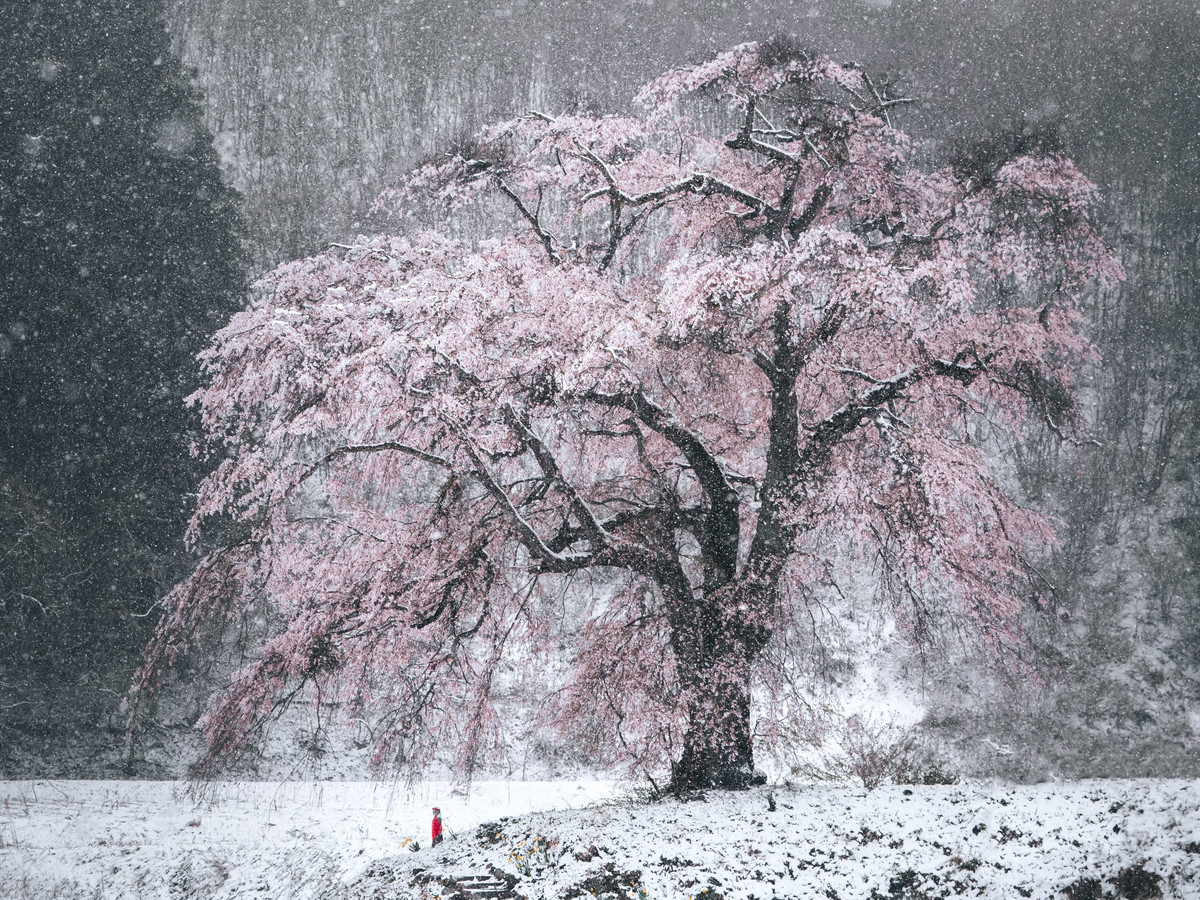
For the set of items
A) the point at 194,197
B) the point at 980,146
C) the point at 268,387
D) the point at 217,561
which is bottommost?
the point at 217,561

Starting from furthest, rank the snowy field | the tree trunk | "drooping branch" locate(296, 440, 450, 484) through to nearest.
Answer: the tree trunk
"drooping branch" locate(296, 440, 450, 484)
the snowy field

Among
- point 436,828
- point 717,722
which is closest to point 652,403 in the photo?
point 717,722

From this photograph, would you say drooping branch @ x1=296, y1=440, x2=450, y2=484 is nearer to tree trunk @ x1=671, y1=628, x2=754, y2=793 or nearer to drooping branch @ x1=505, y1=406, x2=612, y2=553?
drooping branch @ x1=505, y1=406, x2=612, y2=553

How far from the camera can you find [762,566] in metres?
7.11

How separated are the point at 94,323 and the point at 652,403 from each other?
1300 cm

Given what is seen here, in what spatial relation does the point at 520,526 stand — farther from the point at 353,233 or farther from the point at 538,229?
the point at 353,233

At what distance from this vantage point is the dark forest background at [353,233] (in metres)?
14.6

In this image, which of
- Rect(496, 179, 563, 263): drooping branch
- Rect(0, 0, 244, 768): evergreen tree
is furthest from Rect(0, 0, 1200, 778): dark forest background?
Rect(496, 179, 563, 263): drooping branch

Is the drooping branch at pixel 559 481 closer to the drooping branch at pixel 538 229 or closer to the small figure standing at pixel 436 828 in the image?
the drooping branch at pixel 538 229

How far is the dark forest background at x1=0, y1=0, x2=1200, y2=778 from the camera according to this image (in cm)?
1464

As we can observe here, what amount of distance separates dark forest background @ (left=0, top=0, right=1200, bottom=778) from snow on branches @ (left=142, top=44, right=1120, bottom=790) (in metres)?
4.08

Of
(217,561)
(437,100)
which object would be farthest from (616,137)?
(437,100)

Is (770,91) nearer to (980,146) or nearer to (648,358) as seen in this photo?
(980,146)

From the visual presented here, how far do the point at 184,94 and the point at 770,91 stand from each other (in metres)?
14.3
